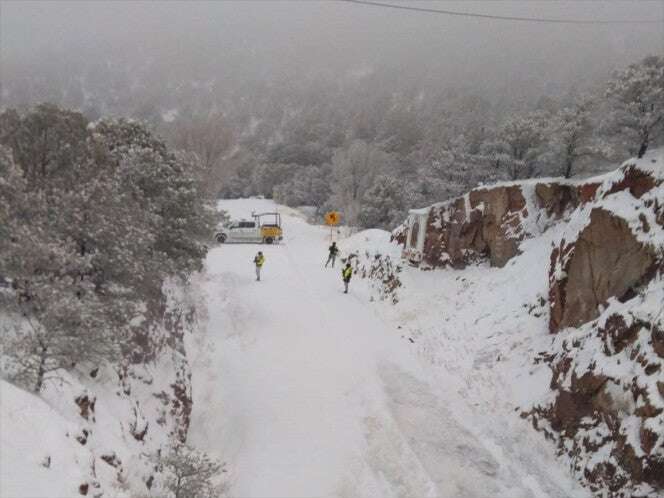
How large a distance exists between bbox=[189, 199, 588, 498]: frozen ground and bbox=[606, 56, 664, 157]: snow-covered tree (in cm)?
550

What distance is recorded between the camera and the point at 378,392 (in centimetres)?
1200

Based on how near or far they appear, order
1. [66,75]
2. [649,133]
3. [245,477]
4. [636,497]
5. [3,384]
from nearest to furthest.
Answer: [3,384] → [636,497] → [245,477] → [649,133] → [66,75]

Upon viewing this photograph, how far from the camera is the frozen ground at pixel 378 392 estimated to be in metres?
8.91

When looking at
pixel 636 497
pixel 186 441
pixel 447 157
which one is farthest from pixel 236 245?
pixel 636 497

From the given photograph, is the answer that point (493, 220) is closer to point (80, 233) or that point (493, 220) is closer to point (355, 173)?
point (80, 233)

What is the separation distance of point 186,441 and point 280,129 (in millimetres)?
111405

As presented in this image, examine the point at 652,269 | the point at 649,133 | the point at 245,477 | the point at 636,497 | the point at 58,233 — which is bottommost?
the point at 245,477

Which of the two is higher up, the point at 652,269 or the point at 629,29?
the point at 629,29

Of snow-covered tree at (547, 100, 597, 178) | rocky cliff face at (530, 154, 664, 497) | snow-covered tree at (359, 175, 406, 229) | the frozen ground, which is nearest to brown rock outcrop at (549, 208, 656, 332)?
rocky cliff face at (530, 154, 664, 497)

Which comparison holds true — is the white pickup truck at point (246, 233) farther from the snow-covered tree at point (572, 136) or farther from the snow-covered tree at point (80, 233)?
the snow-covered tree at point (572, 136)

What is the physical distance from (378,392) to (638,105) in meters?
11.5

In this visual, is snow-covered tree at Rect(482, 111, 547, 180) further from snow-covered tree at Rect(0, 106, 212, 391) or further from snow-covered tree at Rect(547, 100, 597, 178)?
snow-covered tree at Rect(0, 106, 212, 391)

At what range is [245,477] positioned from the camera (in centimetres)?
886

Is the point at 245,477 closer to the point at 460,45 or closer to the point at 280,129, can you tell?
the point at 280,129
